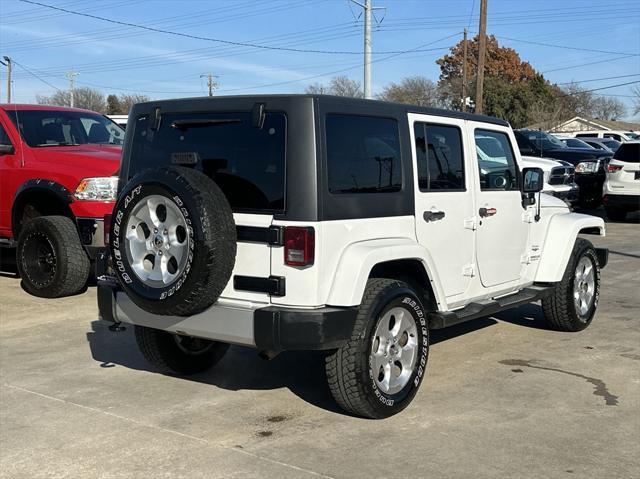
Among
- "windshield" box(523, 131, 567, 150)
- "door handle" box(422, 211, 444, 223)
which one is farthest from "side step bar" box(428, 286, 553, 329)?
"windshield" box(523, 131, 567, 150)

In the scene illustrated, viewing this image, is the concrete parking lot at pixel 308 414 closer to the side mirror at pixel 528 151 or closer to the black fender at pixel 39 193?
the black fender at pixel 39 193

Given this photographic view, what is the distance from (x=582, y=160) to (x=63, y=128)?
12553 mm

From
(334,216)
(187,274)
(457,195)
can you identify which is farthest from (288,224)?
(457,195)

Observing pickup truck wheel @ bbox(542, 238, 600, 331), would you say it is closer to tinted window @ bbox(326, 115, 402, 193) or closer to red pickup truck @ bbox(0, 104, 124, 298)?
tinted window @ bbox(326, 115, 402, 193)

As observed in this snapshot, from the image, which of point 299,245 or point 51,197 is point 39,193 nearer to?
point 51,197

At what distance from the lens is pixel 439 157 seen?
512 centimetres

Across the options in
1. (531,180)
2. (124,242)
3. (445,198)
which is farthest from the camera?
(531,180)

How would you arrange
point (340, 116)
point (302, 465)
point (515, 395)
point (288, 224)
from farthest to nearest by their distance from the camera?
1. point (515, 395)
2. point (340, 116)
3. point (288, 224)
4. point (302, 465)

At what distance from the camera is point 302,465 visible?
3.87 m

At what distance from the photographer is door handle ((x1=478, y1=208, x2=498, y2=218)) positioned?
17.9 feet

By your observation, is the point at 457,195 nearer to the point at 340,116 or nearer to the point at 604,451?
the point at 340,116

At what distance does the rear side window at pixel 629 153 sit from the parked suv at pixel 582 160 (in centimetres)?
150

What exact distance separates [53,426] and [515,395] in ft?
9.42

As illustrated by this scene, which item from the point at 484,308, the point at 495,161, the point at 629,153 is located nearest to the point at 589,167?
the point at 629,153
